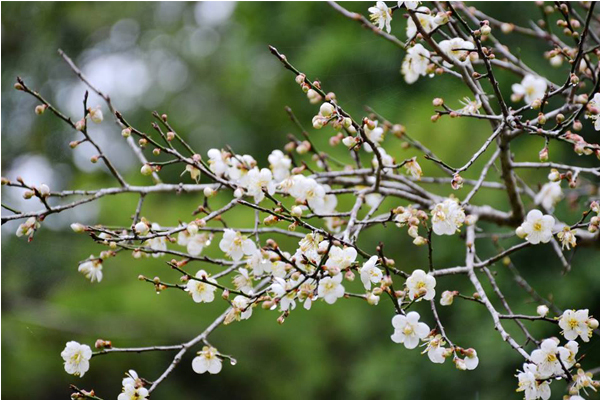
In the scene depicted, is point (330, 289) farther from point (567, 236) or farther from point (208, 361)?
point (567, 236)

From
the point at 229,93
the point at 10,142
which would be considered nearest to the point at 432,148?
Answer: the point at 10,142

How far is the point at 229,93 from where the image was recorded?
568cm

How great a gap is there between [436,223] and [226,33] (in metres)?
5.72

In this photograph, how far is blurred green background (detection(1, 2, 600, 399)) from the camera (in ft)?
8.03

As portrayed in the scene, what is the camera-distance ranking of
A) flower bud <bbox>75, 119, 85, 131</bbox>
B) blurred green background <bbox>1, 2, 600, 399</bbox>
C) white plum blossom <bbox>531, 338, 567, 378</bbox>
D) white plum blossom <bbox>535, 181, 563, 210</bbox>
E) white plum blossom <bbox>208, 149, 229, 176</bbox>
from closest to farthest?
white plum blossom <bbox>531, 338, 567, 378</bbox>, flower bud <bbox>75, 119, 85, 131</bbox>, white plum blossom <bbox>208, 149, 229, 176</bbox>, white plum blossom <bbox>535, 181, 563, 210</bbox>, blurred green background <bbox>1, 2, 600, 399</bbox>

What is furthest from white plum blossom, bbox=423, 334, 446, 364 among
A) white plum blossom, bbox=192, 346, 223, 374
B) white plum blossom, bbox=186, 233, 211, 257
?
white plum blossom, bbox=186, 233, 211, 257

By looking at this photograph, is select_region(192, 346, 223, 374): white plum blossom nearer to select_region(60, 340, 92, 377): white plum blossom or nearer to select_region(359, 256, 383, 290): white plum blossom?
select_region(60, 340, 92, 377): white plum blossom

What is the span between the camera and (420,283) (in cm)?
94

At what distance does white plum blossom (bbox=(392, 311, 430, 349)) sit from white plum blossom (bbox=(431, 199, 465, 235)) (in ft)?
0.48

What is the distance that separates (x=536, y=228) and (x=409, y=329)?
26cm

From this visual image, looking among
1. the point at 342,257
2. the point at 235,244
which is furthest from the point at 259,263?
the point at 342,257

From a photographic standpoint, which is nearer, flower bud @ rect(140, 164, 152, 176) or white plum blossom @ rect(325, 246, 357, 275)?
white plum blossom @ rect(325, 246, 357, 275)

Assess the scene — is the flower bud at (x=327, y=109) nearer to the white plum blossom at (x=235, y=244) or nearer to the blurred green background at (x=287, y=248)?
the white plum blossom at (x=235, y=244)

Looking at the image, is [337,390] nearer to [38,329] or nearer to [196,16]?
[38,329]
